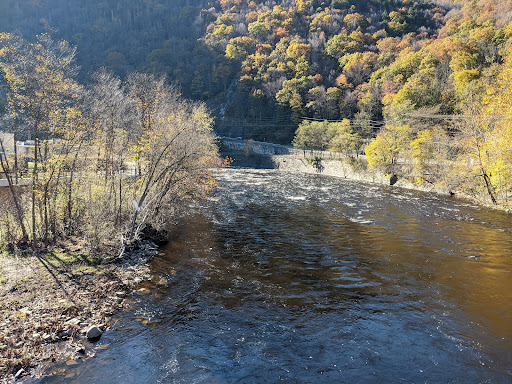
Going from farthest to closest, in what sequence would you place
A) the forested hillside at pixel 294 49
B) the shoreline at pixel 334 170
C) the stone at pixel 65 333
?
the forested hillside at pixel 294 49 < the shoreline at pixel 334 170 < the stone at pixel 65 333

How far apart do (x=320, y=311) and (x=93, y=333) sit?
6.88 meters

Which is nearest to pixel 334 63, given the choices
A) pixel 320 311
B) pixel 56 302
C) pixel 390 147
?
pixel 390 147

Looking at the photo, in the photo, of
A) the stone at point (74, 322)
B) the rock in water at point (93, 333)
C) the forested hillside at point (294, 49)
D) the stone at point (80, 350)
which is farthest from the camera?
the forested hillside at point (294, 49)

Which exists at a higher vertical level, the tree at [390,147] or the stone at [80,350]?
the tree at [390,147]

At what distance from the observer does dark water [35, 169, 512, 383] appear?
7840 mm

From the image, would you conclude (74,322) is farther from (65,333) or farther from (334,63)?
(334,63)

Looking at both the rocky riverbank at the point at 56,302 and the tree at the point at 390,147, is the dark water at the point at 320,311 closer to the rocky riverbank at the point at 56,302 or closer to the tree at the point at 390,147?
the rocky riverbank at the point at 56,302

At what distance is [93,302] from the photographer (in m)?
10.5

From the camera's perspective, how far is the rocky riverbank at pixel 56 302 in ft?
25.9

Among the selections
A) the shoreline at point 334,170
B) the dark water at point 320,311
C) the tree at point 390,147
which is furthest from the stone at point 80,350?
the tree at point 390,147

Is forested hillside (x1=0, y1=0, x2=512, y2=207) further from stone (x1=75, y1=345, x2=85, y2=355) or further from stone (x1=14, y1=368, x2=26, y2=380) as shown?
stone (x1=14, y1=368, x2=26, y2=380)

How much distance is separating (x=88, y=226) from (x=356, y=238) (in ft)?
48.2

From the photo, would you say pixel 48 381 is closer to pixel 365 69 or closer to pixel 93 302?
pixel 93 302

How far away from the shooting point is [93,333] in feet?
28.9
